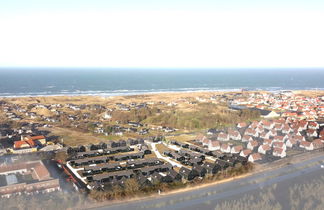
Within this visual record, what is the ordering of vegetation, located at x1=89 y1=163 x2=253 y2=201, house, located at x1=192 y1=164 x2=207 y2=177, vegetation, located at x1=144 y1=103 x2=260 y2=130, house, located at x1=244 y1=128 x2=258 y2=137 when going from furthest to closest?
vegetation, located at x1=144 y1=103 x2=260 y2=130 → house, located at x1=244 y1=128 x2=258 y2=137 → house, located at x1=192 y1=164 x2=207 y2=177 → vegetation, located at x1=89 y1=163 x2=253 y2=201

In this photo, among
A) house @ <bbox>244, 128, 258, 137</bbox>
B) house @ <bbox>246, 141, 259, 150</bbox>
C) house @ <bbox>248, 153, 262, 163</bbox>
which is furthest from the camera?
house @ <bbox>244, 128, 258, 137</bbox>

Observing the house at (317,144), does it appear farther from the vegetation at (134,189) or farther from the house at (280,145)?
the vegetation at (134,189)

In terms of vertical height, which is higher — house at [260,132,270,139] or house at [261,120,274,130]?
house at [261,120,274,130]

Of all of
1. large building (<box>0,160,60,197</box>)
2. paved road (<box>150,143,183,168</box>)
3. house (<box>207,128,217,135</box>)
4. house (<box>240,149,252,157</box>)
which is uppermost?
house (<box>207,128,217,135</box>)

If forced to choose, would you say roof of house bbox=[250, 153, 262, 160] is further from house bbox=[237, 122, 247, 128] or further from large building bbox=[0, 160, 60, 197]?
large building bbox=[0, 160, 60, 197]

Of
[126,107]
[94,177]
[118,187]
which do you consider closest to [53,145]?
[94,177]

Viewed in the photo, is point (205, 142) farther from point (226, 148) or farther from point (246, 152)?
point (246, 152)

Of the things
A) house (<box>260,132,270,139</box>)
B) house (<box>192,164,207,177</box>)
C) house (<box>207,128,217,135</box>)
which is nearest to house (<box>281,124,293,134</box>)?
house (<box>260,132,270,139</box>)
